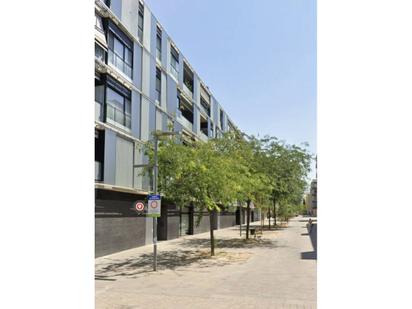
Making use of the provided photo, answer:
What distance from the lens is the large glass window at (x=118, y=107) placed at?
1579 centimetres

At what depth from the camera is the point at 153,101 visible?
20219 millimetres

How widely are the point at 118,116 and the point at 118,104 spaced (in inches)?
22.5

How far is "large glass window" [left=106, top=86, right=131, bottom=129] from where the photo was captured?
622 inches

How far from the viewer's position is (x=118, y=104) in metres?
16.7

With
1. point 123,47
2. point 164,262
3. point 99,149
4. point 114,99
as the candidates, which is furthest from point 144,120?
point 164,262

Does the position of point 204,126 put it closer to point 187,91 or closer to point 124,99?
point 187,91

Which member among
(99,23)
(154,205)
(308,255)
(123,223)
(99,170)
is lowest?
(308,255)

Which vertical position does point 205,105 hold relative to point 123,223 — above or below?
above

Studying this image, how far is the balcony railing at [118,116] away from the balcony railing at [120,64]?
6.24ft

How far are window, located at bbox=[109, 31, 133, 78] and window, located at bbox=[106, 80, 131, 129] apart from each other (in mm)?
900
